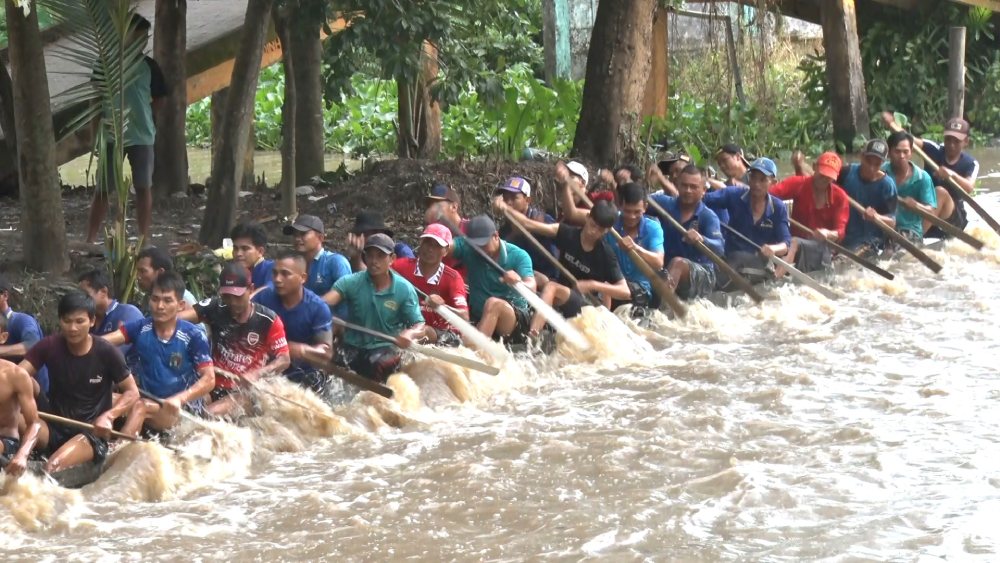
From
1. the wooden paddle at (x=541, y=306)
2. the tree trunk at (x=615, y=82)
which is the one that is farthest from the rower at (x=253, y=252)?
the tree trunk at (x=615, y=82)

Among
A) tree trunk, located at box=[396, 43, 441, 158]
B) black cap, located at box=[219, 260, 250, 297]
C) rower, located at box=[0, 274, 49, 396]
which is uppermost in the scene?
tree trunk, located at box=[396, 43, 441, 158]

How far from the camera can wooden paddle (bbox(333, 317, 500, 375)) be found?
320 inches

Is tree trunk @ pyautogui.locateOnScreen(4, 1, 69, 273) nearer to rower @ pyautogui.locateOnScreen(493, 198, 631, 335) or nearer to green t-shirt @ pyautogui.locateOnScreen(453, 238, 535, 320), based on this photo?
green t-shirt @ pyautogui.locateOnScreen(453, 238, 535, 320)

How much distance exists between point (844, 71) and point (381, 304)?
472 inches

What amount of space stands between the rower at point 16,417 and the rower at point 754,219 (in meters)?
6.37

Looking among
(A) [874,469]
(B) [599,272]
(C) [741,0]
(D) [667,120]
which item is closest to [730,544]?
(A) [874,469]

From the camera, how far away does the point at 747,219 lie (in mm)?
11320

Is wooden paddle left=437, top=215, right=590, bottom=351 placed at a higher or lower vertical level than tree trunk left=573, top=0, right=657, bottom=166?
lower

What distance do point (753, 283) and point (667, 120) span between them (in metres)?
5.95

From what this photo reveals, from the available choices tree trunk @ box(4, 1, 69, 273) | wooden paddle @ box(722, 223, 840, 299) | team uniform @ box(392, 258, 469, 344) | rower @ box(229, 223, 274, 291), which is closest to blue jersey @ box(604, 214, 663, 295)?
wooden paddle @ box(722, 223, 840, 299)

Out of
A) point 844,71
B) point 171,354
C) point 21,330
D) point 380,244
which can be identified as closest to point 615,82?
point 380,244

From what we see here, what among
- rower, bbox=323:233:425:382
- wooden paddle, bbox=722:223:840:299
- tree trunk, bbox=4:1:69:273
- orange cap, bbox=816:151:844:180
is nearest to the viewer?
rower, bbox=323:233:425:382

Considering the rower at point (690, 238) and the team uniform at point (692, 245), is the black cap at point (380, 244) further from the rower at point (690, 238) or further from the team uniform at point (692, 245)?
the team uniform at point (692, 245)

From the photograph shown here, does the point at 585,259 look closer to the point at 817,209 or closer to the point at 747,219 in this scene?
the point at 747,219
